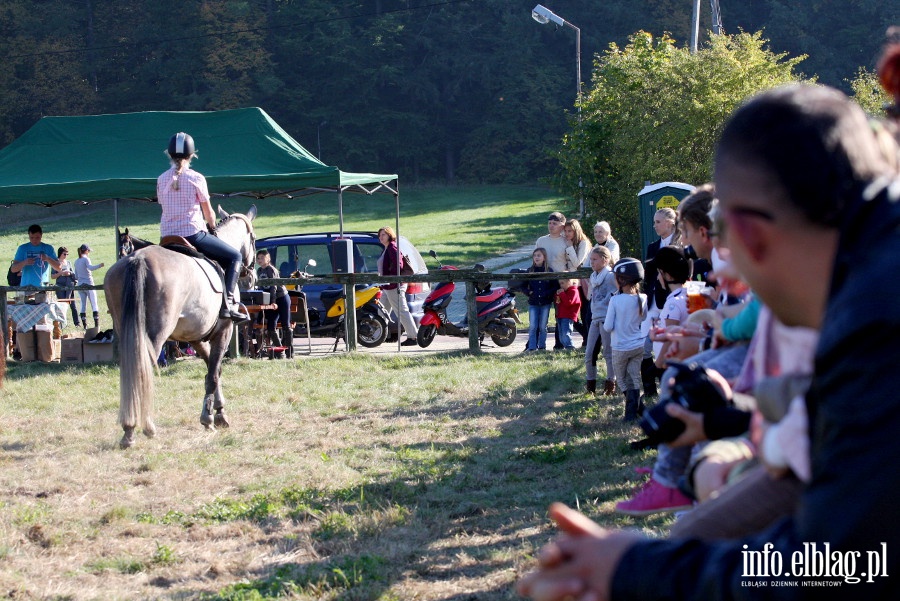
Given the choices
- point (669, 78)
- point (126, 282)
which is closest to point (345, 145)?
point (669, 78)

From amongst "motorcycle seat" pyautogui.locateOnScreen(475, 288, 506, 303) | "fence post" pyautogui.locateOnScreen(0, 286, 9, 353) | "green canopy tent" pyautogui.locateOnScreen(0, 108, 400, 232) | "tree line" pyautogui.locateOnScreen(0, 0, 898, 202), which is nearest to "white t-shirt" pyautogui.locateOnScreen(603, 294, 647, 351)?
"motorcycle seat" pyautogui.locateOnScreen(475, 288, 506, 303)

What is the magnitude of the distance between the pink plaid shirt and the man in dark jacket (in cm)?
792

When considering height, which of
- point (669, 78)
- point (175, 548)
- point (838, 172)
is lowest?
point (175, 548)

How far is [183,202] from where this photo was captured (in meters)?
9.16

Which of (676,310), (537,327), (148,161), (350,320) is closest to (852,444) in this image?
(676,310)

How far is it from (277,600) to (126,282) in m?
4.55

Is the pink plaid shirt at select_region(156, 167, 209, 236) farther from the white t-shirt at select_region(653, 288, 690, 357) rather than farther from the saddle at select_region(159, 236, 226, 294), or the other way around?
the white t-shirt at select_region(653, 288, 690, 357)

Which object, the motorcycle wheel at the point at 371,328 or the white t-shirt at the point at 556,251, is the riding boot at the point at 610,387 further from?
the motorcycle wheel at the point at 371,328

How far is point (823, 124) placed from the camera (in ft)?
4.53

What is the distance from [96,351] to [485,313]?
567 centimetres

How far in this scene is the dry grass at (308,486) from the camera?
4887mm

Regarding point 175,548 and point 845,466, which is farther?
point 175,548

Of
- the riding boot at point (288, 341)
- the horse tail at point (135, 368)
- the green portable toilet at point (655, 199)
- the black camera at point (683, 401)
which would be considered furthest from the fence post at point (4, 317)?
the black camera at point (683, 401)

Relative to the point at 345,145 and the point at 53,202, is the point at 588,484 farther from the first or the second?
the point at 345,145
